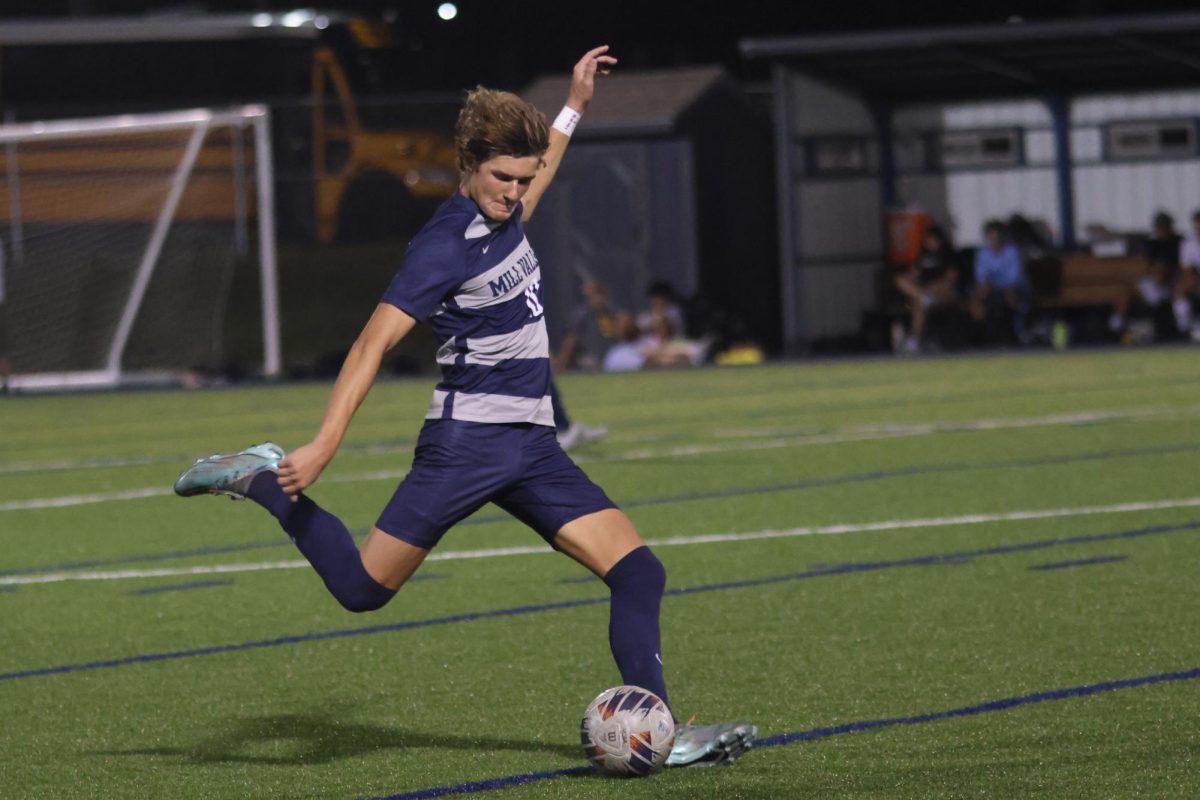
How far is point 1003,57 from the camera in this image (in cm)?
2838

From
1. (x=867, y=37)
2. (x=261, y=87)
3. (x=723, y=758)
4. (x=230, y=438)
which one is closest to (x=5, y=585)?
(x=723, y=758)

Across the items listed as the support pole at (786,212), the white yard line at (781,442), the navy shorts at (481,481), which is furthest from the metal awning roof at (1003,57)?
the navy shorts at (481,481)

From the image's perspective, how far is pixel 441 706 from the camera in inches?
271

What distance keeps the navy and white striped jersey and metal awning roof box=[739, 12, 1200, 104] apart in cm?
2144

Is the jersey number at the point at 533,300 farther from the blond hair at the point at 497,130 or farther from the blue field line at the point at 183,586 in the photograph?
the blue field line at the point at 183,586

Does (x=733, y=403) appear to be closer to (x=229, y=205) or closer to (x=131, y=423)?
(x=131, y=423)

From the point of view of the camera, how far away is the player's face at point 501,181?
5.73 metres

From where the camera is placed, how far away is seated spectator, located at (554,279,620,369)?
88.7 ft

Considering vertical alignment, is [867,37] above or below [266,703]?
above

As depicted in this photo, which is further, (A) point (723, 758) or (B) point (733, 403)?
(B) point (733, 403)

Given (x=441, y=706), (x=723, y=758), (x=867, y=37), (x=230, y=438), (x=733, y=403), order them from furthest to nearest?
(x=867, y=37) → (x=733, y=403) → (x=230, y=438) → (x=441, y=706) → (x=723, y=758)

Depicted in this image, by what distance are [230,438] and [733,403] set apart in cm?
481

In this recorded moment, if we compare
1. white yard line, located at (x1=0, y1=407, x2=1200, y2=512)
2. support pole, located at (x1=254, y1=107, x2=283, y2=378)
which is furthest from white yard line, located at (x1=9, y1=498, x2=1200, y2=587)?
support pole, located at (x1=254, y1=107, x2=283, y2=378)

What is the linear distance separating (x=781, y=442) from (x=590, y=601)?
7.11m
